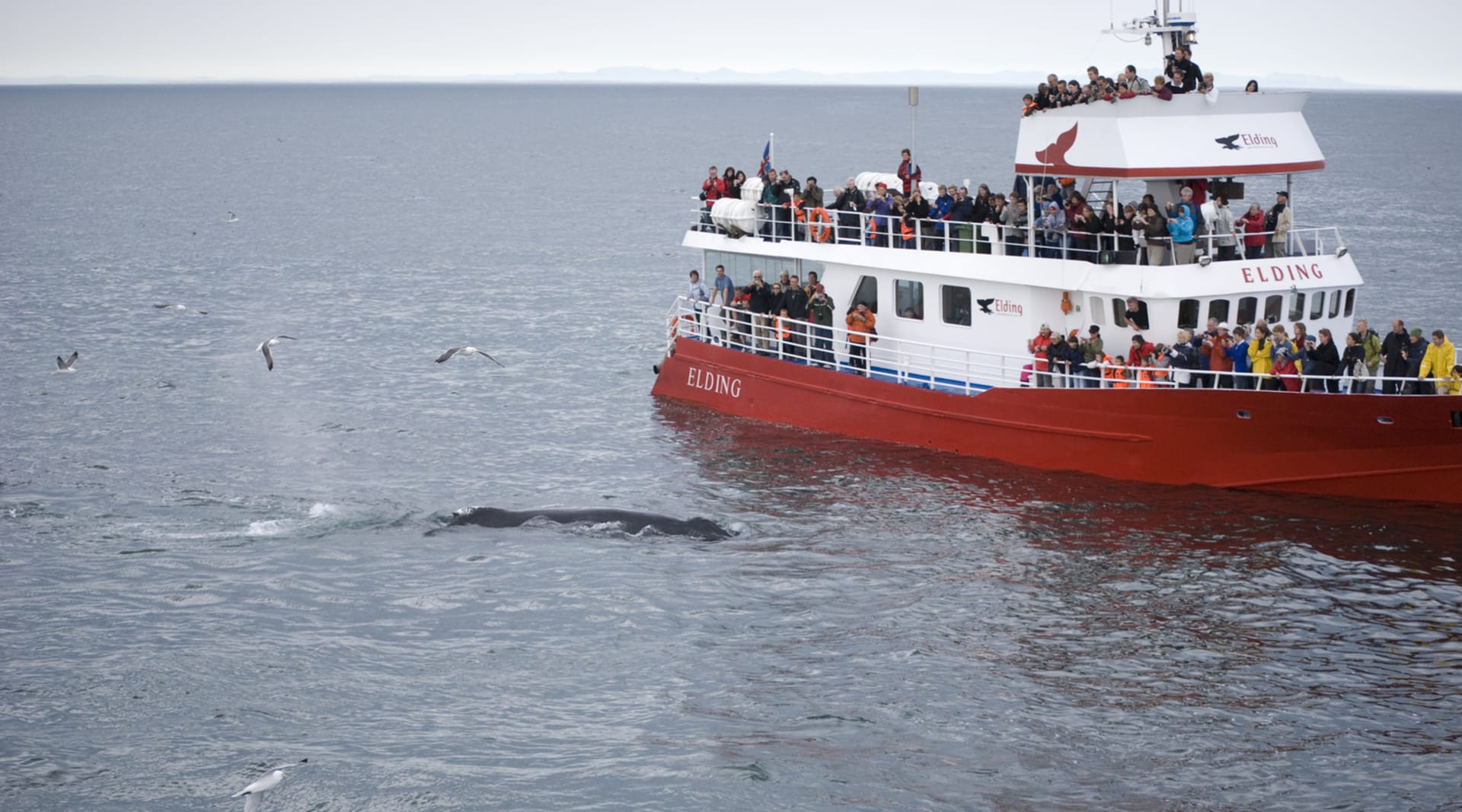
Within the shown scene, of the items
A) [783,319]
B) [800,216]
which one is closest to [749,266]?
[800,216]

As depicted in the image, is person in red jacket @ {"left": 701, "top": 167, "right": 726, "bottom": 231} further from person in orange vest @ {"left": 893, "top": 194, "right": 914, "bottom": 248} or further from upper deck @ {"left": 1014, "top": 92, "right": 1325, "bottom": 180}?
upper deck @ {"left": 1014, "top": 92, "right": 1325, "bottom": 180}

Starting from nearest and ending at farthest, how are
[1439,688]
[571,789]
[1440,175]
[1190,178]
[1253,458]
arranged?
[571,789]
[1439,688]
[1253,458]
[1190,178]
[1440,175]

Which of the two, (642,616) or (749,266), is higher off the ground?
(749,266)

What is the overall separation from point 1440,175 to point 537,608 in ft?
387

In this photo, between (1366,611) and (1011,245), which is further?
(1011,245)

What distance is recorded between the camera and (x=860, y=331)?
32.9 metres

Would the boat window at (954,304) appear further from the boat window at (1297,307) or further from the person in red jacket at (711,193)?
the person in red jacket at (711,193)

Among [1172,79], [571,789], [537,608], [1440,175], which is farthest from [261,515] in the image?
[1440,175]

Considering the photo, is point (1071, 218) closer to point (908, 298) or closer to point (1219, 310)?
point (1219, 310)

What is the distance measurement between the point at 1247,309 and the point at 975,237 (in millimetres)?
5573

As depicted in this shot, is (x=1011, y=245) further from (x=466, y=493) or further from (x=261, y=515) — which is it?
(x=261, y=515)

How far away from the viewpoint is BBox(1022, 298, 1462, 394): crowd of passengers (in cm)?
2575

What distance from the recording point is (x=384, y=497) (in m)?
29.6

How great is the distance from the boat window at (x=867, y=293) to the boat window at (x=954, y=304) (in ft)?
5.90
